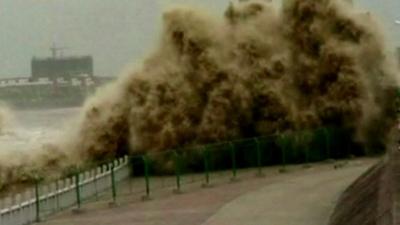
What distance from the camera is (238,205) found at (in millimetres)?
19109

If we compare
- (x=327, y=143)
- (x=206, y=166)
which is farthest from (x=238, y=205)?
(x=327, y=143)

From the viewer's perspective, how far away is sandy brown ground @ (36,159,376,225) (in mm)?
17375

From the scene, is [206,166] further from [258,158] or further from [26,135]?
[26,135]

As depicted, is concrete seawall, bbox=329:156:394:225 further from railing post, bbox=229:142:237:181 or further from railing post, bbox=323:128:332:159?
railing post, bbox=323:128:332:159

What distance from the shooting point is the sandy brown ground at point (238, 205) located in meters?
17.4

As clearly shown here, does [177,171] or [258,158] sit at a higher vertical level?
[258,158]

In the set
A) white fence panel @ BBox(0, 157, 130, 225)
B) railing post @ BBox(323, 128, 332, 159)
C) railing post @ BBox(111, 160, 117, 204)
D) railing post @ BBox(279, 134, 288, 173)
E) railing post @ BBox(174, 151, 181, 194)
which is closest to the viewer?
white fence panel @ BBox(0, 157, 130, 225)

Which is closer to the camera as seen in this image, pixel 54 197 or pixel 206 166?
pixel 54 197

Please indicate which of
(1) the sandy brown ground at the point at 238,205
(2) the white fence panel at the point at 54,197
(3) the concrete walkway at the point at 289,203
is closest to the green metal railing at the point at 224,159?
(2) the white fence panel at the point at 54,197

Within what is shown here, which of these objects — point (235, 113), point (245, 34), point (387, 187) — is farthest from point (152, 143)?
point (387, 187)

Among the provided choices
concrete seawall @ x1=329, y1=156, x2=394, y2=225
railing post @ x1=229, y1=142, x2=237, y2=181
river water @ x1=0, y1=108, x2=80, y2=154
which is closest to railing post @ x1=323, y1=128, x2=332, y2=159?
railing post @ x1=229, y1=142, x2=237, y2=181

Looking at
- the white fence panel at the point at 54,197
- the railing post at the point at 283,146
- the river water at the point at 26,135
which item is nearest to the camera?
the white fence panel at the point at 54,197

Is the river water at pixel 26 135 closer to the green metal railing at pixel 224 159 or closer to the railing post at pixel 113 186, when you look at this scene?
the green metal railing at pixel 224 159

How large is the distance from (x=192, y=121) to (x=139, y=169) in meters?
4.77
